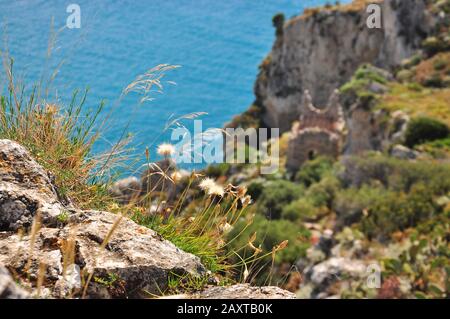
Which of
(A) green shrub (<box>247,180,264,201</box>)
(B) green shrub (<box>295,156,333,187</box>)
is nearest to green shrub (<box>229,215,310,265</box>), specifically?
(A) green shrub (<box>247,180,264,201</box>)

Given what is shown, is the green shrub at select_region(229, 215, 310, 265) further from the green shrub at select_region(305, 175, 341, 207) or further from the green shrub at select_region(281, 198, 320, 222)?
the green shrub at select_region(305, 175, 341, 207)

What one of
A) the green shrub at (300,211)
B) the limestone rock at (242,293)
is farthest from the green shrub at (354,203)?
the limestone rock at (242,293)

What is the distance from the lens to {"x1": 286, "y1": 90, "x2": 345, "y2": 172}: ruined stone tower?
48.0 m

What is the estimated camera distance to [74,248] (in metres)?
2.64

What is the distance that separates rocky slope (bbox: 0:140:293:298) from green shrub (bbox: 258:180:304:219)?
1329 inches

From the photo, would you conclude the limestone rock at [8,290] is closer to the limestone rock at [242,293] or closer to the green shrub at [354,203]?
the limestone rock at [242,293]

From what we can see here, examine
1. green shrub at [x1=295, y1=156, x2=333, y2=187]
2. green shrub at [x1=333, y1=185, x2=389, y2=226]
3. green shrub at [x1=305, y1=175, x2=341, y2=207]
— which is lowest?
green shrub at [x1=295, y1=156, x2=333, y2=187]

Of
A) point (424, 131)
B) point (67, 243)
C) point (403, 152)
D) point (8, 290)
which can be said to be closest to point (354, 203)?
point (403, 152)

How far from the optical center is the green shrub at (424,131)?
31.1 metres

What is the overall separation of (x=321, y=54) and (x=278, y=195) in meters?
31.6

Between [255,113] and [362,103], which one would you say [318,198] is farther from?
[255,113]

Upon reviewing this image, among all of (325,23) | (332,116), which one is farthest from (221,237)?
(325,23)

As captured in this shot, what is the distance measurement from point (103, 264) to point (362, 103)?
121 feet
